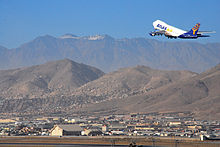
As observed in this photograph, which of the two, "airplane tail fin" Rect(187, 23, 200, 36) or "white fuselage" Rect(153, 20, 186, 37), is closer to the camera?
"airplane tail fin" Rect(187, 23, 200, 36)

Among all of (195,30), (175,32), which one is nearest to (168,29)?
(175,32)

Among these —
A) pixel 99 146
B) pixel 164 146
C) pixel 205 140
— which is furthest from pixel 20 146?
pixel 205 140

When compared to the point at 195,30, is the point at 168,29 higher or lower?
higher

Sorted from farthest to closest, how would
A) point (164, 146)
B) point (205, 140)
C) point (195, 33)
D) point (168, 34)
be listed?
point (168, 34) → point (195, 33) → point (205, 140) → point (164, 146)

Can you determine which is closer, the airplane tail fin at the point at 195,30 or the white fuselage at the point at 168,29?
the airplane tail fin at the point at 195,30

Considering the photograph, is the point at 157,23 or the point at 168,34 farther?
the point at 157,23

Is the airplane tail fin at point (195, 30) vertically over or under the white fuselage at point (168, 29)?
under

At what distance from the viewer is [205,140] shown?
137500 mm

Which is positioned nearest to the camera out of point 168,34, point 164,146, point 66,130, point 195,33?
point 164,146

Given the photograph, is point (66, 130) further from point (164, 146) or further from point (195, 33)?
point (164, 146)

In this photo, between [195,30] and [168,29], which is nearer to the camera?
[195,30]

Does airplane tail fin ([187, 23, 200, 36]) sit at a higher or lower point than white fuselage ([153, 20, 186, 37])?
lower

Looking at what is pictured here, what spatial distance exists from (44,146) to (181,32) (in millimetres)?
59538

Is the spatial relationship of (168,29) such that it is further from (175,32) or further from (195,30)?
(195,30)
